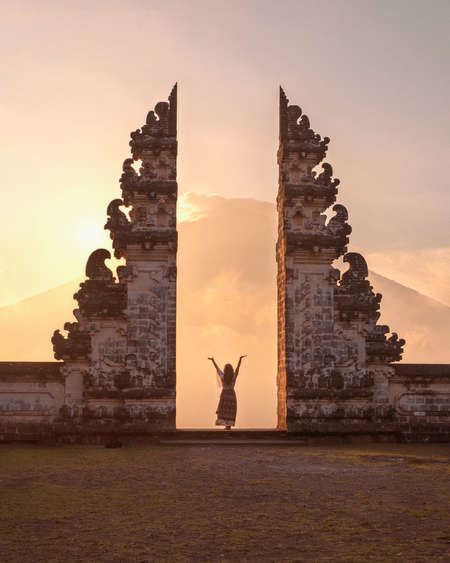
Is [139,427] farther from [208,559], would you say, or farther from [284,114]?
[208,559]

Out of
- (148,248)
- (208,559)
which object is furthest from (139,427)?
(208,559)

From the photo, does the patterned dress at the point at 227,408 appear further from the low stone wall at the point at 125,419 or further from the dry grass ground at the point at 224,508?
the dry grass ground at the point at 224,508

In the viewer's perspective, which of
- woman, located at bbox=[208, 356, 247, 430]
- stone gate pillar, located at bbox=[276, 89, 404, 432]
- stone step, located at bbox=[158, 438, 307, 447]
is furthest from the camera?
woman, located at bbox=[208, 356, 247, 430]

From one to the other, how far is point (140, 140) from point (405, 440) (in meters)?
9.25

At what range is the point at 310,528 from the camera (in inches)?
264

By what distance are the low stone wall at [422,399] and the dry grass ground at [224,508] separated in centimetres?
349

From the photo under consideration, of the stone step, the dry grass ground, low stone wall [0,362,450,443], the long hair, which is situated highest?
the long hair

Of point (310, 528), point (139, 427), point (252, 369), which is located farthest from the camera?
point (252, 369)

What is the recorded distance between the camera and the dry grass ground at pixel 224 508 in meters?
5.95

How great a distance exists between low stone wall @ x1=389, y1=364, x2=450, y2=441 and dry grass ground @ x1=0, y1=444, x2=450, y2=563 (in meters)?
3.49

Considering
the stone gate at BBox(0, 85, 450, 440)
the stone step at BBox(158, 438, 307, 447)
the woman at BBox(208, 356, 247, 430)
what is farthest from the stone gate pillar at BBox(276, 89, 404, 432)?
the woman at BBox(208, 356, 247, 430)

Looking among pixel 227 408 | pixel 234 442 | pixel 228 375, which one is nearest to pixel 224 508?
pixel 234 442

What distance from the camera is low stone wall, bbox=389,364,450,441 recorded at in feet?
51.5

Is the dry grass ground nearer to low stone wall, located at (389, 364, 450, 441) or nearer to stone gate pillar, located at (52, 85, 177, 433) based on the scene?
stone gate pillar, located at (52, 85, 177, 433)
